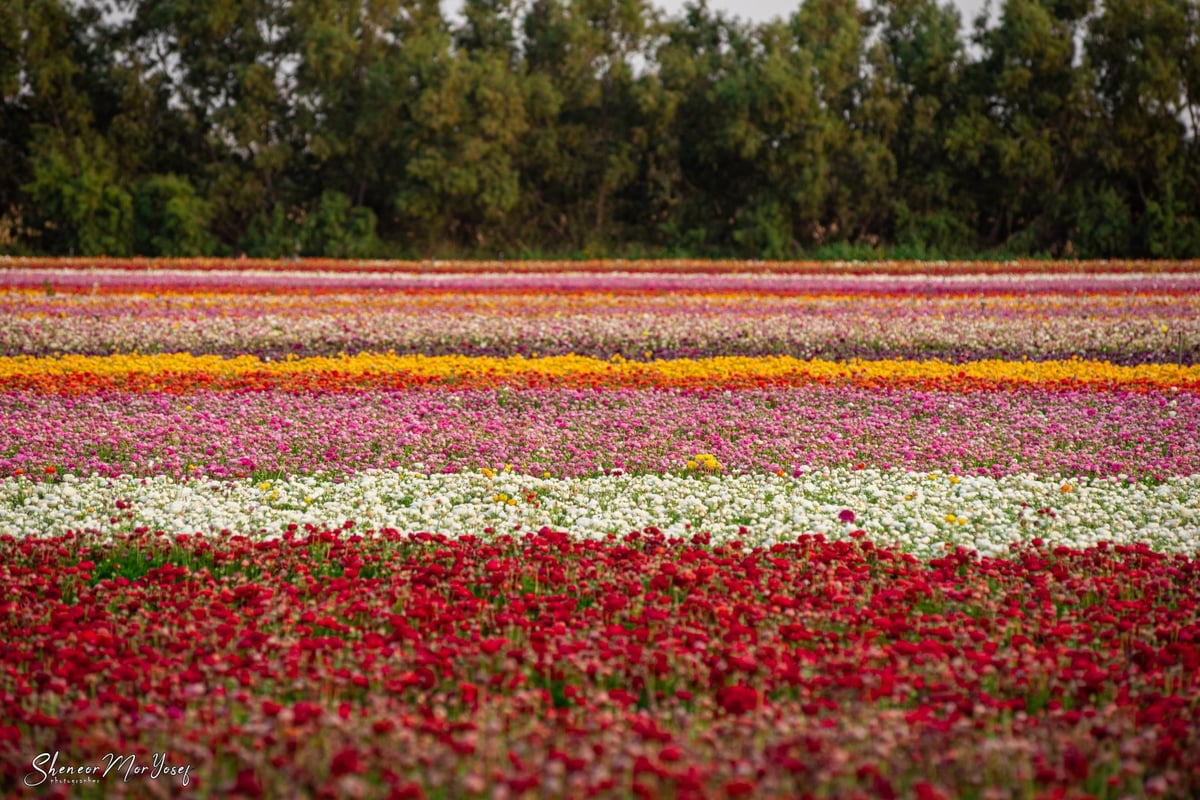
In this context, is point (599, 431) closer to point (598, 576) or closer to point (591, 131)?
point (598, 576)

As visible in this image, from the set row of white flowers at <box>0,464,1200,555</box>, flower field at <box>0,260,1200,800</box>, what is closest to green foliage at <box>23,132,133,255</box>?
flower field at <box>0,260,1200,800</box>

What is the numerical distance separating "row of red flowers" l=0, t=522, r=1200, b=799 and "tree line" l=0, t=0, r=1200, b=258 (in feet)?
102

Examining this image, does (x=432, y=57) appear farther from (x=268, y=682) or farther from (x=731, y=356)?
(x=268, y=682)

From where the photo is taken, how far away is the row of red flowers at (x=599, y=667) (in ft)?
11.5

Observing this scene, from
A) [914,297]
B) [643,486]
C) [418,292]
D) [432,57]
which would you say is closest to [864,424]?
[643,486]

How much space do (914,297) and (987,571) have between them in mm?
15574

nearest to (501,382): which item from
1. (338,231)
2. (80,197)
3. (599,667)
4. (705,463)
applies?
(705,463)

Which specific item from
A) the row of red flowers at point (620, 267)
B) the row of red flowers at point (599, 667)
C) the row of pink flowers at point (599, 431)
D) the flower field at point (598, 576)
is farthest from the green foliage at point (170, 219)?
the row of red flowers at point (599, 667)

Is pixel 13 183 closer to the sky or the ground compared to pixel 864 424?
closer to the sky

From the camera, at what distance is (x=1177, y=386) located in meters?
11.8

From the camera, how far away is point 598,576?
5.72 metres

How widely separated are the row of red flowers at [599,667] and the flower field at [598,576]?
2cm

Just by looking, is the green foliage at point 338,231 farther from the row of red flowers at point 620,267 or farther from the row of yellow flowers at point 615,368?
the row of yellow flowers at point 615,368

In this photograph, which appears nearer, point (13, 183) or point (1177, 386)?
point (1177, 386)
